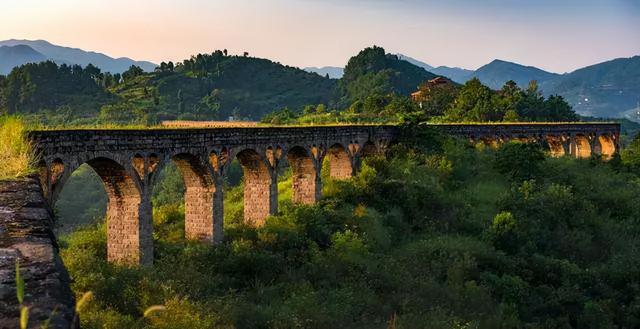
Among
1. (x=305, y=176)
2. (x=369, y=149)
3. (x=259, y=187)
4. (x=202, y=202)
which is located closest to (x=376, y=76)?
(x=369, y=149)

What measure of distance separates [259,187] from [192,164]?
5755mm

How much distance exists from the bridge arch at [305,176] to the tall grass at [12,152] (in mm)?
21726

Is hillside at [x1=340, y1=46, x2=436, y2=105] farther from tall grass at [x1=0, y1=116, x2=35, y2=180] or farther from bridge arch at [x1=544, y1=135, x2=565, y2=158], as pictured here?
tall grass at [x1=0, y1=116, x2=35, y2=180]

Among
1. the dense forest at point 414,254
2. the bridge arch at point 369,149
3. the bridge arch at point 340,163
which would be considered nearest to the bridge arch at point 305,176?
the dense forest at point 414,254

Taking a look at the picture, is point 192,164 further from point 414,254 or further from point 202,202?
point 414,254

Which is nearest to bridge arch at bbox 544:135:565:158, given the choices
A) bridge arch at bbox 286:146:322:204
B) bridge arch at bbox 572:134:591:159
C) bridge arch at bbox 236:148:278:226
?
bridge arch at bbox 572:134:591:159

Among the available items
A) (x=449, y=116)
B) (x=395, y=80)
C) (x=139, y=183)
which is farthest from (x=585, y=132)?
(x=395, y=80)

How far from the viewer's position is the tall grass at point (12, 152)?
397 inches

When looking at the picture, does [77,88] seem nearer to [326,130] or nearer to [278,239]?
[326,130]

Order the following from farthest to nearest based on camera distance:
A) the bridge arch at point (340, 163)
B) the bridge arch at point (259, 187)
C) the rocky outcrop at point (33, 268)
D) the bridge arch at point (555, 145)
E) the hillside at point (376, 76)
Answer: the hillside at point (376, 76)
the bridge arch at point (555, 145)
the bridge arch at point (340, 163)
the bridge arch at point (259, 187)
the rocky outcrop at point (33, 268)

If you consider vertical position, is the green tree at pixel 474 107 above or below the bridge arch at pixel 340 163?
above

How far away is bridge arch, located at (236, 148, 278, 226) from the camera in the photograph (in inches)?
1232

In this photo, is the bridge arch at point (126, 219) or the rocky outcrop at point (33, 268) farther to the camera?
the bridge arch at point (126, 219)

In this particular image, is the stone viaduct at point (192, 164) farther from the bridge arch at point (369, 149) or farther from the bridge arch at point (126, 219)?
the bridge arch at point (369, 149)
